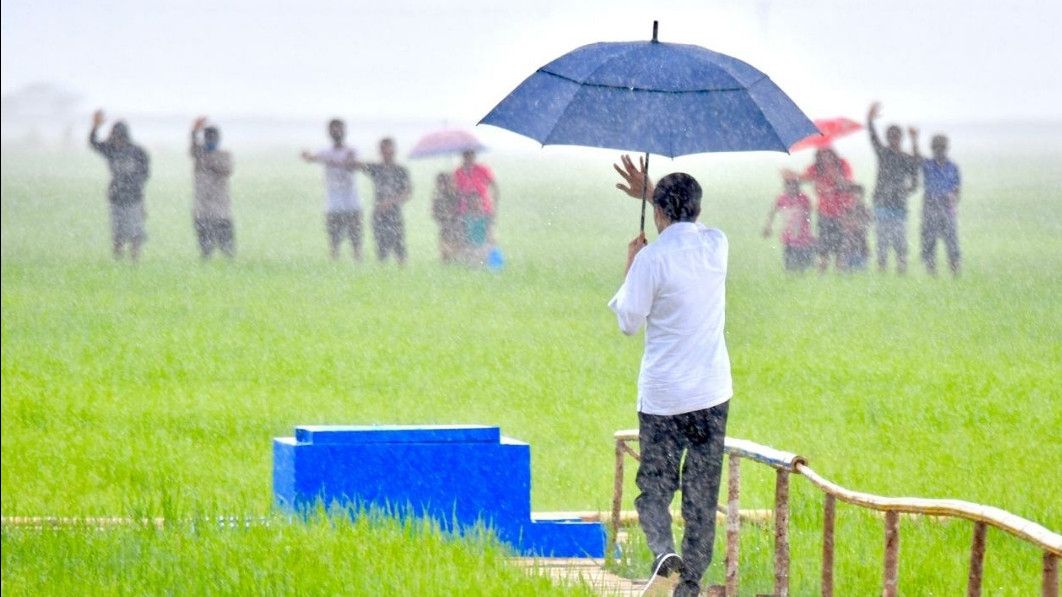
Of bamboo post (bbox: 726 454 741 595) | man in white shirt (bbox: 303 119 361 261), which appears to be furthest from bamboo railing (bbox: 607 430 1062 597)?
man in white shirt (bbox: 303 119 361 261)

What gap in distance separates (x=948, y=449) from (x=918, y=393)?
12.5 ft

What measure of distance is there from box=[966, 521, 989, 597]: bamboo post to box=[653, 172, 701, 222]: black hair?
1524 mm

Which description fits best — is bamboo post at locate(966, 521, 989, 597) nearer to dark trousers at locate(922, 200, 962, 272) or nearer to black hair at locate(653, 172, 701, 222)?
black hair at locate(653, 172, 701, 222)

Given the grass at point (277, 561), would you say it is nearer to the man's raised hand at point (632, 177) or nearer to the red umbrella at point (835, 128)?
the man's raised hand at point (632, 177)

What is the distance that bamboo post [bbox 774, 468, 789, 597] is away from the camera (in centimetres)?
694

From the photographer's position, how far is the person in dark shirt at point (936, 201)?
27.1m

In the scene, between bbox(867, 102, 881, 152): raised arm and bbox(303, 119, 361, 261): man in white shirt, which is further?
bbox(867, 102, 881, 152): raised arm

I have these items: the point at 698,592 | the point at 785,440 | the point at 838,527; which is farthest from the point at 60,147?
the point at 698,592

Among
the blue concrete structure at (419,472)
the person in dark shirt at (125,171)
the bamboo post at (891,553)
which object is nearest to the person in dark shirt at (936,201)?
the person in dark shirt at (125,171)

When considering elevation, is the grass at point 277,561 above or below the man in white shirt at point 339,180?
below

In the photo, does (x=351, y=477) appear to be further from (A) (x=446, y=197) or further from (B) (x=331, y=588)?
(A) (x=446, y=197)

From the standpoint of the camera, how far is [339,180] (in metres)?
25.6

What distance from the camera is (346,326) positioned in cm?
2908

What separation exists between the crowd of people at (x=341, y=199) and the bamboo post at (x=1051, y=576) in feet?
58.3
